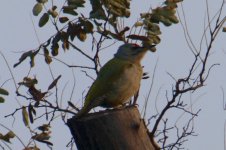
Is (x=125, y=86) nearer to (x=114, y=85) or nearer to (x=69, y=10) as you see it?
(x=114, y=85)

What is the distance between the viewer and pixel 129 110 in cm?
449

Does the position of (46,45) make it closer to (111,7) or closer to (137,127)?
(111,7)

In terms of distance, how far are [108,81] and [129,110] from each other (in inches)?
64.7

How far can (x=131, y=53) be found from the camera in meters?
7.31

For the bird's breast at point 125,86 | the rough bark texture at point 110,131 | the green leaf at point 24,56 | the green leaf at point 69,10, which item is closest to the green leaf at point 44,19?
the green leaf at point 69,10

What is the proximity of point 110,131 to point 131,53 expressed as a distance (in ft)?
10.3

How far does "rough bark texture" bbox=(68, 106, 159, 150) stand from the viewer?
4.22 metres

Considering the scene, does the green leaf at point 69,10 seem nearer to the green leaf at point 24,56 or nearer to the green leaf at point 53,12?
the green leaf at point 53,12

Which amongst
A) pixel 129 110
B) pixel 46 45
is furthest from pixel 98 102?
pixel 129 110

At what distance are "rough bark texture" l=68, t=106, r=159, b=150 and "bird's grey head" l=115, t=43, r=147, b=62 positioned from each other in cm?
258

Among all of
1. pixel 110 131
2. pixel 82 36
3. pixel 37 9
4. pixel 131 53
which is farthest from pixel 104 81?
pixel 110 131

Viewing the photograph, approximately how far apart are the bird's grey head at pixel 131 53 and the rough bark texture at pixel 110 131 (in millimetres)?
2579

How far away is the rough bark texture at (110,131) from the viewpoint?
4219mm

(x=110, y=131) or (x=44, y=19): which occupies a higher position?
(x=44, y=19)
